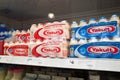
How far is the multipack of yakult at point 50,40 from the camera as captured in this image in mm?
872

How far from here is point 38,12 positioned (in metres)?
2.01

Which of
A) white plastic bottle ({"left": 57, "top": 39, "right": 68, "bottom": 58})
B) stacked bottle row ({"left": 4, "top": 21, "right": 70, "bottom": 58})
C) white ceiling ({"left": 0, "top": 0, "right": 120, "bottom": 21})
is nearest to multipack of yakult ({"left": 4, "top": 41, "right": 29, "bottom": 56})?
stacked bottle row ({"left": 4, "top": 21, "right": 70, "bottom": 58})

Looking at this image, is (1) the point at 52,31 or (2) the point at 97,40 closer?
(2) the point at 97,40

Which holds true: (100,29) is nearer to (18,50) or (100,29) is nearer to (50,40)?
(50,40)

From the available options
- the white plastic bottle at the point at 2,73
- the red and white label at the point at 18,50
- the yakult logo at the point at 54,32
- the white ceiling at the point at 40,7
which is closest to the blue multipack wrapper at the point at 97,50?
the yakult logo at the point at 54,32

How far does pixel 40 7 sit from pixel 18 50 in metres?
1.08

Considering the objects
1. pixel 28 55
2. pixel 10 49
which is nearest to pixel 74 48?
pixel 28 55

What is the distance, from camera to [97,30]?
0.79m

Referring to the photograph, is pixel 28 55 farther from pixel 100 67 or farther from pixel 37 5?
pixel 37 5

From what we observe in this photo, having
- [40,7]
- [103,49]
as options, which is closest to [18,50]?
[103,49]

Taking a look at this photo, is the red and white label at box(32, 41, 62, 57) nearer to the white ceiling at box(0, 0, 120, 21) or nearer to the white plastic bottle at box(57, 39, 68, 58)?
the white plastic bottle at box(57, 39, 68, 58)

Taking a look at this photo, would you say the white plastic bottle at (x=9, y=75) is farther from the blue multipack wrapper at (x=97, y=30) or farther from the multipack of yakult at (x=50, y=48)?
the blue multipack wrapper at (x=97, y=30)

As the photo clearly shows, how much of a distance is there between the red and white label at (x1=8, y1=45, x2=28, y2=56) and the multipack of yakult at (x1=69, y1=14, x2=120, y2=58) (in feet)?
1.02

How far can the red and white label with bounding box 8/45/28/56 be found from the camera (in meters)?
1.02
